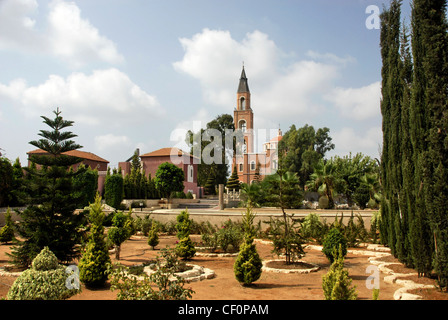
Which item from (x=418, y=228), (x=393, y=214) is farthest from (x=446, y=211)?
(x=393, y=214)

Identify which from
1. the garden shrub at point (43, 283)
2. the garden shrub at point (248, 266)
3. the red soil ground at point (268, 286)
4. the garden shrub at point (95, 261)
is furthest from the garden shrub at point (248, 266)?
the garden shrub at point (43, 283)

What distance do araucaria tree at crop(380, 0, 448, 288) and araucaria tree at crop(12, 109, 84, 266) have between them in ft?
29.9

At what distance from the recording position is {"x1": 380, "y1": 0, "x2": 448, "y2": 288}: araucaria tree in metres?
6.57

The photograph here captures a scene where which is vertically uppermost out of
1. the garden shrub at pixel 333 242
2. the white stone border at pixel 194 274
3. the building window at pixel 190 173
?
the building window at pixel 190 173

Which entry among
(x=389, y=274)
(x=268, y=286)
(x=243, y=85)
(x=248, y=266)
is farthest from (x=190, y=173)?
(x=248, y=266)

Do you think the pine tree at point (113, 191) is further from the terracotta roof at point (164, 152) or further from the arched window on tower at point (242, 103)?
the arched window on tower at point (242, 103)

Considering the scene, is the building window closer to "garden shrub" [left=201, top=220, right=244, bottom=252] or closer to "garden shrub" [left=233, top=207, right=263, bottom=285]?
"garden shrub" [left=201, top=220, right=244, bottom=252]

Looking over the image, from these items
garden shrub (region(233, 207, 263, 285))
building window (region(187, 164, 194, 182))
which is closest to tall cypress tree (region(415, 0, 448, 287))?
garden shrub (region(233, 207, 263, 285))

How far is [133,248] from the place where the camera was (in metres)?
13.9

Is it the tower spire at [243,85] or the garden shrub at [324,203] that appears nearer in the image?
the garden shrub at [324,203]

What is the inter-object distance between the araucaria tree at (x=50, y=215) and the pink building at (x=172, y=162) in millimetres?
44311

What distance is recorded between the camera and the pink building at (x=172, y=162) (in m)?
54.7
